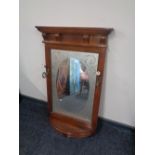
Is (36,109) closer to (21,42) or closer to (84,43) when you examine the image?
(21,42)

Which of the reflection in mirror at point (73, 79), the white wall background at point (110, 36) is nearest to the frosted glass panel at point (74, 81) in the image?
the reflection in mirror at point (73, 79)

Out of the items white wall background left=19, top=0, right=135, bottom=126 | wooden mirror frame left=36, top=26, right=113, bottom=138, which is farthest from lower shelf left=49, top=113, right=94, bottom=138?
white wall background left=19, top=0, right=135, bottom=126

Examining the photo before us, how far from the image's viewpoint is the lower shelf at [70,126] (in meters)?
1.54

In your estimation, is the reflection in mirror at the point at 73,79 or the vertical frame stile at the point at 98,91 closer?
the vertical frame stile at the point at 98,91

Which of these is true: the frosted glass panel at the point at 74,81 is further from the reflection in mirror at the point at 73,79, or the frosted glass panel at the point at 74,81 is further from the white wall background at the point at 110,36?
the white wall background at the point at 110,36

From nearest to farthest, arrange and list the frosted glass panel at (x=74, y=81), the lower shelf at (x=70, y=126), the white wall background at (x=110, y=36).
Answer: the white wall background at (x=110, y=36), the frosted glass panel at (x=74, y=81), the lower shelf at (x=70, y=126)

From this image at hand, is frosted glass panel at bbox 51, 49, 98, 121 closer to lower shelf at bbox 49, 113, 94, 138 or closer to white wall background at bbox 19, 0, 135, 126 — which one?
lower shelf at bbox 49, 113, 94, 138

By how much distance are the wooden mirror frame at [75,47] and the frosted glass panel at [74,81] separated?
5 centimetres

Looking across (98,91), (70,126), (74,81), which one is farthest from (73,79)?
(70,126)

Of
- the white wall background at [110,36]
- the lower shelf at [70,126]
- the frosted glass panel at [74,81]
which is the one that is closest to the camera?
the white wall background at [110,36]

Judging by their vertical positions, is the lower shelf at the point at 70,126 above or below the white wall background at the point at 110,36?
below

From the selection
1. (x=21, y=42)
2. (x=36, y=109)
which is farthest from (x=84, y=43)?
(x=36, y=109)

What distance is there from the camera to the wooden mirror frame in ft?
4.31

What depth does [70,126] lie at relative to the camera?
1.63 metres
